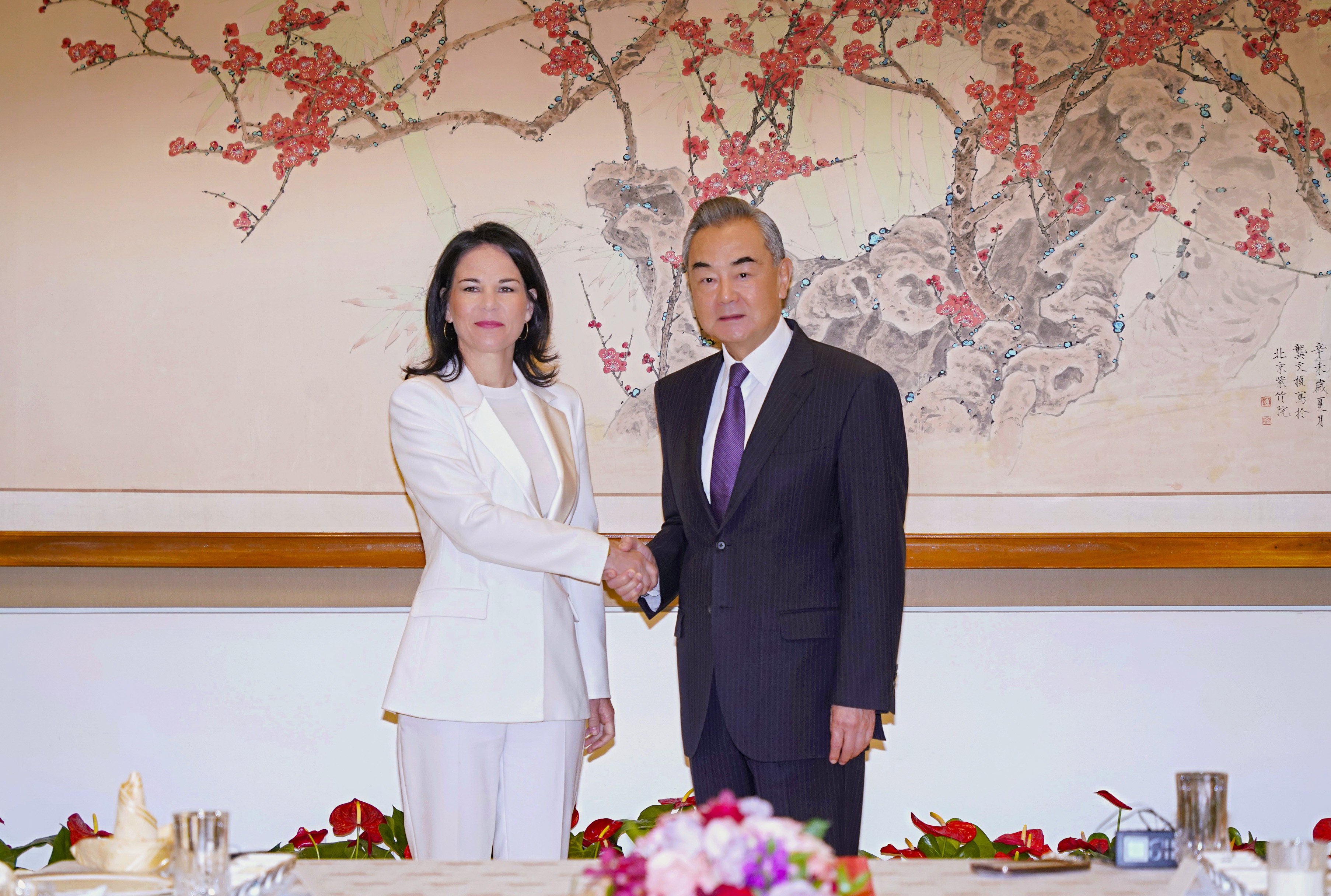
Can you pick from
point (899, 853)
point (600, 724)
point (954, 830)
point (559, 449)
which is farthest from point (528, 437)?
point (899, 853)

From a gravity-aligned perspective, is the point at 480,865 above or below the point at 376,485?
below

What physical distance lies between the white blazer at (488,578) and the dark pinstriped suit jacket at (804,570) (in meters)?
0.25

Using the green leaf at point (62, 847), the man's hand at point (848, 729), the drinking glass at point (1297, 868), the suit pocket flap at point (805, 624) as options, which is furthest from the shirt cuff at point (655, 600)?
the green leaf at point (62, 847)

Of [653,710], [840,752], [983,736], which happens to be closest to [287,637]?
[653,710]

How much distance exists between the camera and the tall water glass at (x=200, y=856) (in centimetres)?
117

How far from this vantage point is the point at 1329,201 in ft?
9.62

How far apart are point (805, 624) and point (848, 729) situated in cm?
21

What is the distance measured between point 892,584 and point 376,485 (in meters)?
1.51

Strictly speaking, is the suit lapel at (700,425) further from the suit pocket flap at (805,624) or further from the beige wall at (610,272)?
the beige wall at (610,272)

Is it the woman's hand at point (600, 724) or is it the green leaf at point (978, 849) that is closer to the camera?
the woman's hand at point (600, 724)

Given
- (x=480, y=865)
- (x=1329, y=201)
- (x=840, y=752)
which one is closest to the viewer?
(x=480, y=865)

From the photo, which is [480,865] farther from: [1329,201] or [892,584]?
[1329,201]

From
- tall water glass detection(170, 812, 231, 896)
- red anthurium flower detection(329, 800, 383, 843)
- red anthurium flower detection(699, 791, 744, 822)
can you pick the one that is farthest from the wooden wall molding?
red anthurium flower detection(699, 791, 744, 822)

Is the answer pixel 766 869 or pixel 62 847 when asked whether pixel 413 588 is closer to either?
pixel 62 847
